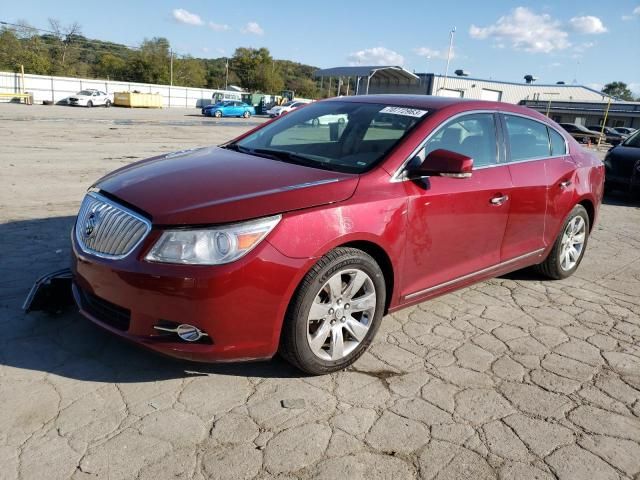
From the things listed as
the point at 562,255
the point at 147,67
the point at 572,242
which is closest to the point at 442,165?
the point at 562,255

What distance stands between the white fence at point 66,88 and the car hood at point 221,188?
1819 inches

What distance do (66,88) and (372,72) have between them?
2669 centimetres

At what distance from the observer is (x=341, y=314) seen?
10.2 ft

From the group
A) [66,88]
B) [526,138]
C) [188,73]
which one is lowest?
[526,138]

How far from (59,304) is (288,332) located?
1.74m

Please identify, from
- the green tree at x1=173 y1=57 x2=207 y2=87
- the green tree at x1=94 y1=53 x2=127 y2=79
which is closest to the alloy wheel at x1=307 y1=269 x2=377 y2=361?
the green tree at x1=94 y1=53 x2=127 y2=79

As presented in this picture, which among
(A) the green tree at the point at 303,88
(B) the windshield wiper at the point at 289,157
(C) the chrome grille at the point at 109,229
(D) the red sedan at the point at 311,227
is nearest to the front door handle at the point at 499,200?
(D) the red sedan at the point at 311,227

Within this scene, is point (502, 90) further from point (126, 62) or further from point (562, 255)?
point (562, 255)

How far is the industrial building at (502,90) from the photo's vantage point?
155 feet

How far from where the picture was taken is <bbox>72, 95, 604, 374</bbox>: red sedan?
105 inches

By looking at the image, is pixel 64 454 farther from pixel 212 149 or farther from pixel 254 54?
pixel 254 54

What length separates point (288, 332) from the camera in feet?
9.46

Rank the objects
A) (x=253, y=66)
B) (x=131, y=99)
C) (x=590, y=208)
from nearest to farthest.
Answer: (x=590, y=208) < (x=131, y=99) < (x=253, y=66)

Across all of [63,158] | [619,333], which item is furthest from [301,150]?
[63,158]
